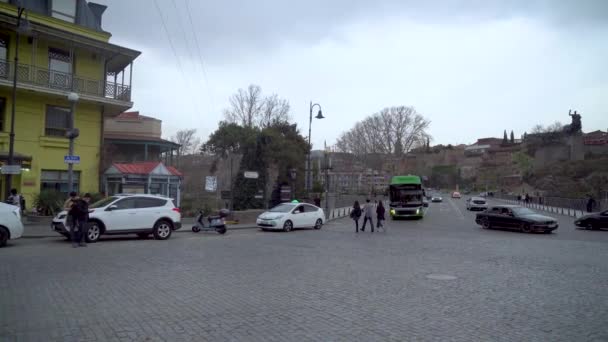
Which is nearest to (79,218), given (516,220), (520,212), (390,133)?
(516,220)

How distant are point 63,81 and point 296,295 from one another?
24196 millimetres

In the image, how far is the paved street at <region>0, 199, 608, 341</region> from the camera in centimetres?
625

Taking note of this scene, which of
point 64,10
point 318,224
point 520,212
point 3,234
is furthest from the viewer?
point 64,10

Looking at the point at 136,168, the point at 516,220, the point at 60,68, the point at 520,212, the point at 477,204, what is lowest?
the point at 516,220

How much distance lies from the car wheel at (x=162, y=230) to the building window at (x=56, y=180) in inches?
447

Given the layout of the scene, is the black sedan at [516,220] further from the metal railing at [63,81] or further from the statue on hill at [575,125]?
the statue on hill at [575,125]

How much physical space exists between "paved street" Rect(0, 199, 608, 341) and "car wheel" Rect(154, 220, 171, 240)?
11.4 ft

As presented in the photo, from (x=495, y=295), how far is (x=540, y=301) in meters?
0.78

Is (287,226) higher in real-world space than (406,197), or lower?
lower

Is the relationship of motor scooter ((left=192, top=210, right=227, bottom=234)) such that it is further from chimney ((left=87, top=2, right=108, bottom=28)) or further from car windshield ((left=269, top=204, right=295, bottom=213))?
chimney ((left=87, top=2, right=108, bottom=28))

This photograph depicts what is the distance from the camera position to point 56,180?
27297 millimetres

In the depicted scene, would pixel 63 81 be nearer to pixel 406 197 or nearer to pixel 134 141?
pixel 134 141

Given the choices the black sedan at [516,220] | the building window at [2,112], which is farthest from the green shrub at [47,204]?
the black sedan at [516,220]

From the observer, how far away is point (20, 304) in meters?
7.34
